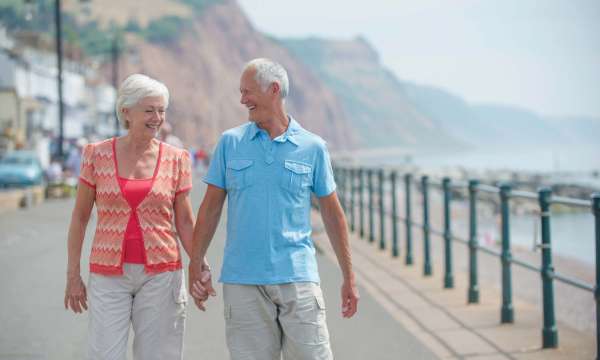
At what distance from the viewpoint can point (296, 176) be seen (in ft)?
13.1

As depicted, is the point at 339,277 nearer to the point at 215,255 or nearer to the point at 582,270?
the point at 215,255

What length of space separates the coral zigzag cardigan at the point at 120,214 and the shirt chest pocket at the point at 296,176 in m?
0.64

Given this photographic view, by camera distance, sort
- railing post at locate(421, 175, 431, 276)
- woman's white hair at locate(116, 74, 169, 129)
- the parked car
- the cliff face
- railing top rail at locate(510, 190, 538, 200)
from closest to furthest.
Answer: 1. woman's white hair at locate(116, 74, 169, 129)
2. railing top rail at locate(510, 190, 538, 200)
3. railing post at locate(421, 175, 431, 276)
4. the parked car
5. the cliff face

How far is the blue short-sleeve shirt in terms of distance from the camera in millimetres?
3951

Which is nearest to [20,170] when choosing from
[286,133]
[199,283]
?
[199,283]

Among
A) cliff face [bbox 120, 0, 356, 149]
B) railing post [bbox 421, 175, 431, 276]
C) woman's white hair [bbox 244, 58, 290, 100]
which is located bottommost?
railing post [bbox 421, 175, 431, 276]

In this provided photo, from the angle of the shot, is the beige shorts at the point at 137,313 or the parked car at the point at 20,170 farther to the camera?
the parked car at the point at 20,170

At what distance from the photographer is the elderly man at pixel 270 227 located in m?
3.95

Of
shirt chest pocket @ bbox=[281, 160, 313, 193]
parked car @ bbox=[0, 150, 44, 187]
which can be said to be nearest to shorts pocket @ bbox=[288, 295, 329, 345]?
shirt chest pocket @ bbox=[281, 160, 313, 193]

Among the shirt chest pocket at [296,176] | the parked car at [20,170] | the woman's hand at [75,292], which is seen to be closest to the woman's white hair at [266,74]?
the shirt chest pocket at [296,176]

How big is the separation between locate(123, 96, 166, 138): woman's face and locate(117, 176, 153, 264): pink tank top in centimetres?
22

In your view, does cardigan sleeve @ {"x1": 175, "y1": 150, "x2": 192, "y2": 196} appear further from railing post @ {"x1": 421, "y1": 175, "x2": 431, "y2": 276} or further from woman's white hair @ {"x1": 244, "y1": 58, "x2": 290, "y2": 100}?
railing post @ {"x1": 421, "y1": 175, "x2": 431, "y2": 276}

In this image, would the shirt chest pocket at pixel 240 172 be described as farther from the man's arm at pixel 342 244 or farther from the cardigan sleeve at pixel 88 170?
the cardigan sleeve at pixel 88 170

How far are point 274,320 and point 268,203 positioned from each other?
1.53 ft
